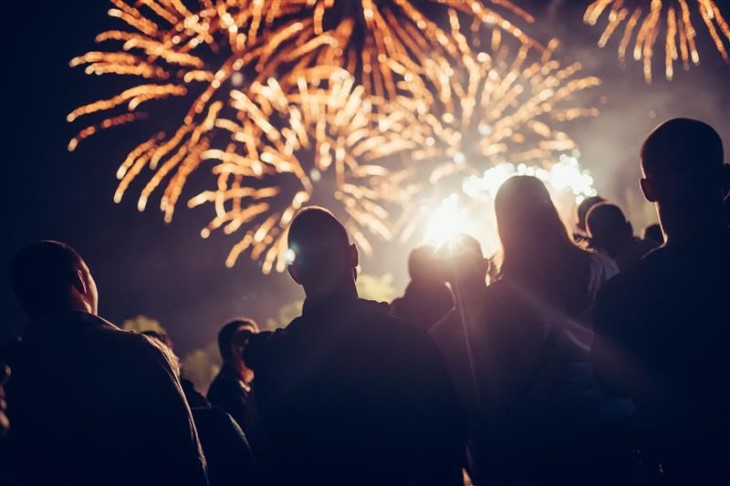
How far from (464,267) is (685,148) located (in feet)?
4.22

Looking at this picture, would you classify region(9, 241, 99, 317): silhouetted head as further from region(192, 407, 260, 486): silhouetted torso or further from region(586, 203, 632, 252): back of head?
region(586, 203, 632, 252): back of head

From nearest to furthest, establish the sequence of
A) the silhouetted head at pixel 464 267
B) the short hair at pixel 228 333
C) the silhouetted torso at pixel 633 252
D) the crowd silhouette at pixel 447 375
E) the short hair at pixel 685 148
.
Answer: the crowd silhouette at pixel 447 375, the short hair at pixel 685 148, the silhouetted head at pixel 464 267, the silhouetted torso at pixel 633 252, the short hair at pixel 228 333

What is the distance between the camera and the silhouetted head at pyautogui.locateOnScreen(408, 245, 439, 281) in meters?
4.24

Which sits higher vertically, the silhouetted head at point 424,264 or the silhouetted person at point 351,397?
the silhouetted head at point 424,264

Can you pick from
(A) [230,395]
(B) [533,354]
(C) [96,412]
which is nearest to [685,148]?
(B) [533,354]

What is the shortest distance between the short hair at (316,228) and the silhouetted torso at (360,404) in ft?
1.03

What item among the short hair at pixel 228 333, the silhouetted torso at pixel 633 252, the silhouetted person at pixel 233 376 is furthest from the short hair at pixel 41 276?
the silhouetted torso at pixel 633 252

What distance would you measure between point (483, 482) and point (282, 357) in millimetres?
1364

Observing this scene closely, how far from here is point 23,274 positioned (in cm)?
306

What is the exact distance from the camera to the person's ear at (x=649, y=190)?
266cm

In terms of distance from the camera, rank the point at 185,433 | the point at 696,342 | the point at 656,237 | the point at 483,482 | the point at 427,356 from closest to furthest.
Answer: the point at 696,342 → the point at 427,356 → the point at 185,433 → the point at 483,482 → the point at 656,237

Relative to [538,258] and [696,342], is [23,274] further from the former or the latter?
[696,342]

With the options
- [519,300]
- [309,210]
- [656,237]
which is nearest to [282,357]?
[309,210]

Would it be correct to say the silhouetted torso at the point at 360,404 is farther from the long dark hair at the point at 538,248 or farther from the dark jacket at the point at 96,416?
the long dark hair at the point at 538,248
